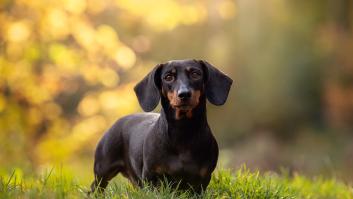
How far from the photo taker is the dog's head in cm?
513

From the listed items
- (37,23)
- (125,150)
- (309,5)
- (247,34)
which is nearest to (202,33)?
(247,34)

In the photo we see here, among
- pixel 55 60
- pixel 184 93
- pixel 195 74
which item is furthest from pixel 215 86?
pixel 55 60

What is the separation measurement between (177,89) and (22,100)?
6381 mm

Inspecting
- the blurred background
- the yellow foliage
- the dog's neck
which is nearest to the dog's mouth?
the dog's neck

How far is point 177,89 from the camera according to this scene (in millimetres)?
5039

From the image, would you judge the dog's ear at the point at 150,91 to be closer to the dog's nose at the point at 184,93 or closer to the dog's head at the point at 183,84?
the dog's head at the point at 183,84

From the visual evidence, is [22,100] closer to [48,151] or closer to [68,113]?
[48,151]

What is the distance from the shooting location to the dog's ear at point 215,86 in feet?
17.5

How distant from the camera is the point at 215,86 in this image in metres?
5.37

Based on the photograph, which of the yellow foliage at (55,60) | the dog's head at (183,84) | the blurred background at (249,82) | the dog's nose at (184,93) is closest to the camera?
the dog's nose at (184,93)

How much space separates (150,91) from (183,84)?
1.49 ft

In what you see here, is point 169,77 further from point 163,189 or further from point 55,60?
point 55,60

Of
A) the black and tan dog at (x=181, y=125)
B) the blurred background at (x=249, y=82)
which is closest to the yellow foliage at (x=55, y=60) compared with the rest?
the blurred background at (x=249, y=82)

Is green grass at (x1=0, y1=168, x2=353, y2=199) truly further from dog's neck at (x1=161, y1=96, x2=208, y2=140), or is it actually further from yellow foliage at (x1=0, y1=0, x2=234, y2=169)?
yellow foliage at (x1=0, y1=0, x2=234, y2=169)
